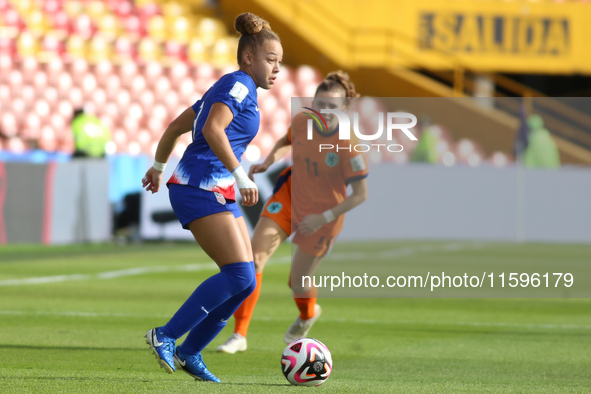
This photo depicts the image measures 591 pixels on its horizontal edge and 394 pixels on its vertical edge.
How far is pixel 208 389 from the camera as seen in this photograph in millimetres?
4062

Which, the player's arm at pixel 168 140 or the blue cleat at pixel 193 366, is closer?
the blue cleat at pixel 193 366

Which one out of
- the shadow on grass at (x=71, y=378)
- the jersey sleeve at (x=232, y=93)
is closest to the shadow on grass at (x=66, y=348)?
the shadow on grass at (x=71, y=378)

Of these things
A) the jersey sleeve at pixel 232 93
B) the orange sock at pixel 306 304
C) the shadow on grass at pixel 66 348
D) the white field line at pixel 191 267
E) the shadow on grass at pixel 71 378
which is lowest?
the white field line at pixel 191 267

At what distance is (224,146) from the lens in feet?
13.0

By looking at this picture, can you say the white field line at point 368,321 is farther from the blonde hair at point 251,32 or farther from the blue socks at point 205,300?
the blonde hair at point 251,32

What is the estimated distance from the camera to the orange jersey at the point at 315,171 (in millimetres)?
5793

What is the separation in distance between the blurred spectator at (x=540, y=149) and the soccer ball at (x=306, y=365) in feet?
47.2

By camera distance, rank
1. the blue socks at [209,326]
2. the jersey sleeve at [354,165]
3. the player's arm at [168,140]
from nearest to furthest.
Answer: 1. the blue socks at [209,326]
2. the player's arm at [168,140]
3. the jersey sleeve at [354,165]

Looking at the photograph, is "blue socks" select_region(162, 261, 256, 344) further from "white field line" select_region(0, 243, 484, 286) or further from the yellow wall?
the yellow wall

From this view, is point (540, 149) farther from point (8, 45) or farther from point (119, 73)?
point (8, 45)

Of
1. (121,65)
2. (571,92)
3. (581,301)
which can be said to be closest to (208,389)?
(581,301)

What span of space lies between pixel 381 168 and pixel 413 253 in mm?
3273

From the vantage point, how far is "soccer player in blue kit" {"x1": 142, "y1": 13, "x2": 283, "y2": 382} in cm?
410

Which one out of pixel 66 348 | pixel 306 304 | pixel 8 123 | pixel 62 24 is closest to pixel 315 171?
pixel 306 304
